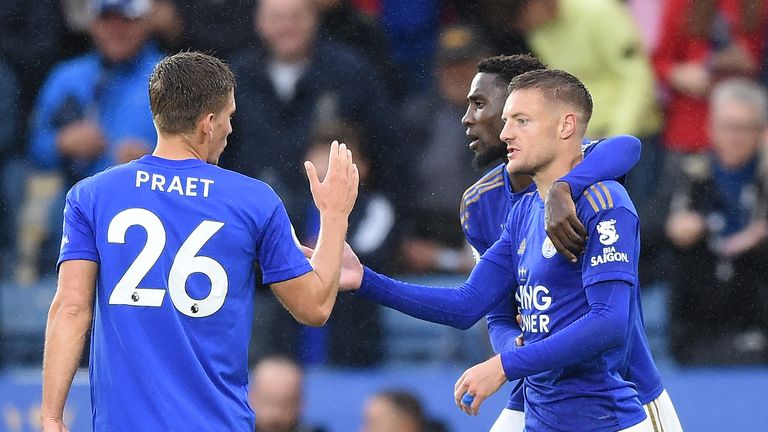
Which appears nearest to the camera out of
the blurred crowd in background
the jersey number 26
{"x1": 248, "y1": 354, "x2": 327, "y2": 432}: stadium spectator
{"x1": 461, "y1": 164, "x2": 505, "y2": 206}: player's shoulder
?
the jersey number 26

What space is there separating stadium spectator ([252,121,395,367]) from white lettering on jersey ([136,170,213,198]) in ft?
10.8

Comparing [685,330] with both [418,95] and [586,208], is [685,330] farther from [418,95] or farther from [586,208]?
[586,208]

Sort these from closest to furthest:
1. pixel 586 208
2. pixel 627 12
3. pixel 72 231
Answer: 1. pixel 72 231
2. pixel 586 208
3. pixel 627 12

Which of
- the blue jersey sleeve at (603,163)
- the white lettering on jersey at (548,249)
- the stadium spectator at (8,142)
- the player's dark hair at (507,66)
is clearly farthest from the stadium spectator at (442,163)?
the white lettering on jersey at (548,249)

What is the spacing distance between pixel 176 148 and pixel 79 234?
1.13ft

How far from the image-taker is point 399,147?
702 centimetres

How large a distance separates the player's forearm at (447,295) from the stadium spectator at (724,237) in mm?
2613

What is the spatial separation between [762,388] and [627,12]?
2111 mm

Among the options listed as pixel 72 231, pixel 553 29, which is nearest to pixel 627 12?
pixel 553 29

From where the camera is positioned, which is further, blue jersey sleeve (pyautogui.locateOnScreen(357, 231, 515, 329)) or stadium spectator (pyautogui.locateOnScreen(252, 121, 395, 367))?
stadium spectator (pyautogui.locateOnScreen(252, 121, 395, 367))

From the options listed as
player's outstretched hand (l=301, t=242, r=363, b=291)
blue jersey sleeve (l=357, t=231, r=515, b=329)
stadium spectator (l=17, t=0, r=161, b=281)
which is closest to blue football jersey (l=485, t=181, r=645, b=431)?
blue jersey sleeve (l=357, t=231, r=515, b=329)

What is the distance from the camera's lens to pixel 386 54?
288 inches

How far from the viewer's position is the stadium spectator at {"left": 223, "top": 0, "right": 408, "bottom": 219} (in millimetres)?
7000

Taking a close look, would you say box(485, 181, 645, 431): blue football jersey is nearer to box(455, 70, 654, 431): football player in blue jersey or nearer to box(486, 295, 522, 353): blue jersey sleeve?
box(455, 70, 654, 431): football player in blue jersey
